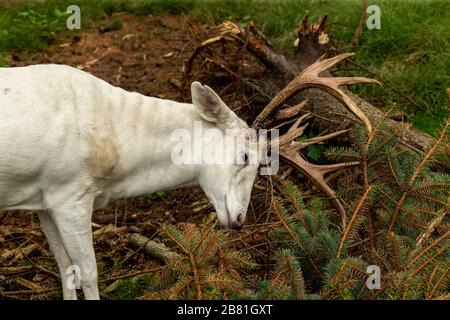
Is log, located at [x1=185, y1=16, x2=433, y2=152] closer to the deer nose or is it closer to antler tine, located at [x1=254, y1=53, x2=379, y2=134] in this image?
antler tine, located at [x1=254, y1=53, x2=379, y2=134]

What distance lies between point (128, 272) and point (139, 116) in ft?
4.54

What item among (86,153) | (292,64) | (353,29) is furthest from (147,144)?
(353,29)

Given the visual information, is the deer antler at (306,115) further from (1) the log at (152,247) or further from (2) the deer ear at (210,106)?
(1) the log at (152,247)

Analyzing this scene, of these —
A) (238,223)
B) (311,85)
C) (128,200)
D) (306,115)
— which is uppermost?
(311,85)

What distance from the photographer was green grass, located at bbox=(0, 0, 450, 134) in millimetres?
7754

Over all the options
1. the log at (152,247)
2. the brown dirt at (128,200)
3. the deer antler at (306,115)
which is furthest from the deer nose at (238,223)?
the log at (152,247)

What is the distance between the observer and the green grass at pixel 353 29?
7.75m

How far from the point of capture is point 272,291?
410cm

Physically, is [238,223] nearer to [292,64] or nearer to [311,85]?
[311,85]

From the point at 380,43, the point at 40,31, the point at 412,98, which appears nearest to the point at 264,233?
the point at 412,98

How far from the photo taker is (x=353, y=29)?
328 inches

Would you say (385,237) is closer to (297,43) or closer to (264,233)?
(264,233)

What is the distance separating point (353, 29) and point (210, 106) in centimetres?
373

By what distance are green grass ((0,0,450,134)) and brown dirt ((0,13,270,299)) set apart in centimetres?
23
